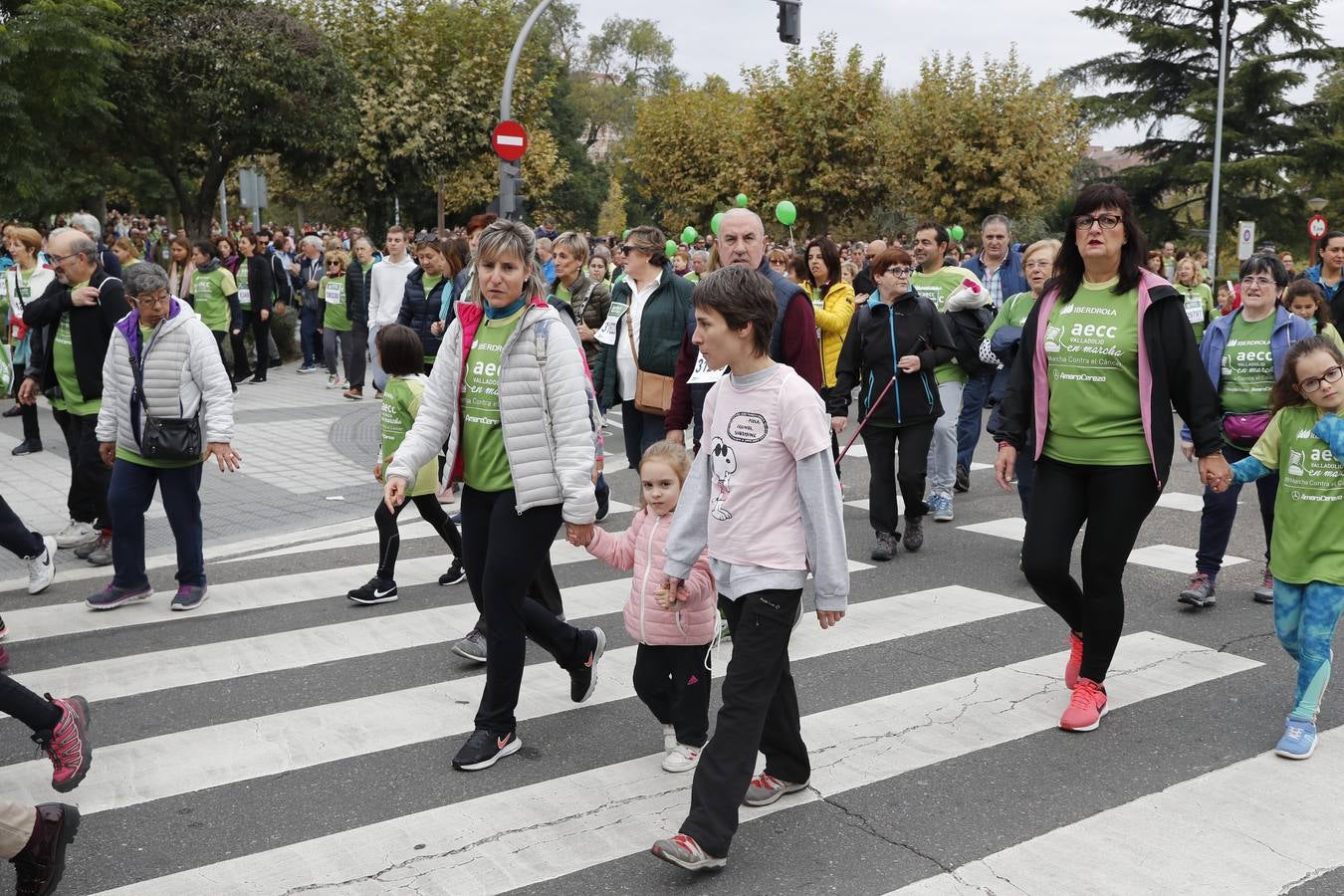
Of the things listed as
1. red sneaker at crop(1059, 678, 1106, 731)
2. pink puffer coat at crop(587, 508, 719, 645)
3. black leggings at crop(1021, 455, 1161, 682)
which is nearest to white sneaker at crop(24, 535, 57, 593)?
pink puffer coat at crop(587, 508, 719, 645)

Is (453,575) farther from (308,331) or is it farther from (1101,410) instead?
(308,331)

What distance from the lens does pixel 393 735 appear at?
480cm

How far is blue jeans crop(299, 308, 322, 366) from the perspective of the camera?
19031 mm

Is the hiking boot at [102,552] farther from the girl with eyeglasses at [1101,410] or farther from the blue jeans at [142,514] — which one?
the girl with eyeglasses at [1101,410]

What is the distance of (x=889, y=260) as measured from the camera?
7.69 meters

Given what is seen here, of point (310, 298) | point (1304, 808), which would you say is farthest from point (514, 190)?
point (1304, 808)

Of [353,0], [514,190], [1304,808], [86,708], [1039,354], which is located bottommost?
[1304,808]

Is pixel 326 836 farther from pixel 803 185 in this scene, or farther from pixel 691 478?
pixel 803 185

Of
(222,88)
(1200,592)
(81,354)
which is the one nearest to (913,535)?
(1200,592)

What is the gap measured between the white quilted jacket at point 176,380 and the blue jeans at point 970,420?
5969 mm

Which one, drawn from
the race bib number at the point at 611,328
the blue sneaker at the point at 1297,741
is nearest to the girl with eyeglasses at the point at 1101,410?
the blue sneaker at the point at 1297,741

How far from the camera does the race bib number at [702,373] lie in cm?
589

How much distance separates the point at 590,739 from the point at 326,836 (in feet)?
3.74

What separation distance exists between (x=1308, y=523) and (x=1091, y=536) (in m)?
0.80
